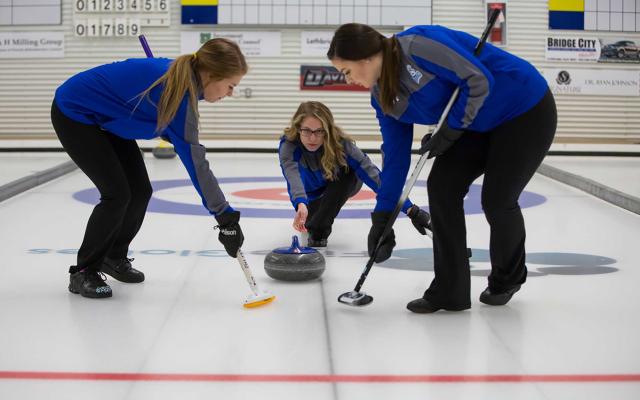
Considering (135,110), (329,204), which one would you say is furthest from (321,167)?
(135,110)

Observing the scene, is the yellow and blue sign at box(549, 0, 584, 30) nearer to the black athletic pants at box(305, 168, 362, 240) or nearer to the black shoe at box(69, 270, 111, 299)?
the black athletic pants at box(305, 168, 362, 240)

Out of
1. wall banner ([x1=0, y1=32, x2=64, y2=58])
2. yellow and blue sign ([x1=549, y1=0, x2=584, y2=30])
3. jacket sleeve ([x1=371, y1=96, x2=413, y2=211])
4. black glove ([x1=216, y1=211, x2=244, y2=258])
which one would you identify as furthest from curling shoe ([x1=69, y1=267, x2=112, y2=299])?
yellow and blue sign ([x1=549, y1=0, x2=584, y2=30])

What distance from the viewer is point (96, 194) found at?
21.2 ft

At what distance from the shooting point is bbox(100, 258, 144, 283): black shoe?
338 cm

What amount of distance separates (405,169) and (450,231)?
0.94ft

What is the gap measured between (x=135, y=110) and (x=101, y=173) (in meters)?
0.30

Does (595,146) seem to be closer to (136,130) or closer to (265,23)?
(265,23)

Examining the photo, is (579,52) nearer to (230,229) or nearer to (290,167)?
(290,167)

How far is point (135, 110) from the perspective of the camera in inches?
116

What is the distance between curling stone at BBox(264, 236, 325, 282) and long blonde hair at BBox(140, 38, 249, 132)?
85 centimetres

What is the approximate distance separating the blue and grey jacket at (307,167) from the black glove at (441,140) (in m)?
1.29

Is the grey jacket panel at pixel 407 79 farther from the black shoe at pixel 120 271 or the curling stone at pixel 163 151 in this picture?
the curling stone at pixel 163 151

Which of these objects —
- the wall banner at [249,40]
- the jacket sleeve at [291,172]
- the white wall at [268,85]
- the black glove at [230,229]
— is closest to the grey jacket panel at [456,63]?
the black glove at [230,229]

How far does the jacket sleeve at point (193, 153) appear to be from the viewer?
9.18 feet
